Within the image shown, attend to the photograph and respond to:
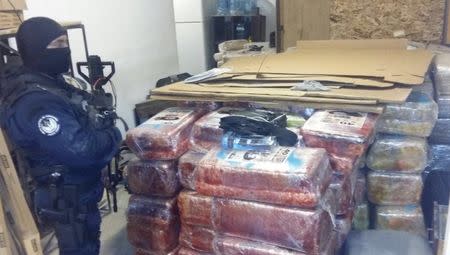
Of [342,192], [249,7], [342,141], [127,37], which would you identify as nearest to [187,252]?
[342,192]

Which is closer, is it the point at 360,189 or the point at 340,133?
the point at 340,133

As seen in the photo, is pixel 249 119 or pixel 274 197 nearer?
pixel 274 197

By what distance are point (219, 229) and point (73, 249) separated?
2.78 ft

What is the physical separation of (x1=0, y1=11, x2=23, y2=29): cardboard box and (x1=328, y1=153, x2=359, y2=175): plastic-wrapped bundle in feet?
6.74

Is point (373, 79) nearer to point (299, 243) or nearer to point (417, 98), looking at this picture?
point (417, 98)

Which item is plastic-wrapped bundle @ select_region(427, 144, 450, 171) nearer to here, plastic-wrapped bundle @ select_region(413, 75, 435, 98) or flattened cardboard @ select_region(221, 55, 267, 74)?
plastic-wrapped bundle @ select_region(413, 75, 435, 98)

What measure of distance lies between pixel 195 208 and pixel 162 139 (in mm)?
343

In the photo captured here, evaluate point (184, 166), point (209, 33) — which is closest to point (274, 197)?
point (184, 166)

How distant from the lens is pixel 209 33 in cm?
663

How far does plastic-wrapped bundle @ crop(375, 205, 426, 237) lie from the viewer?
6.64 feet

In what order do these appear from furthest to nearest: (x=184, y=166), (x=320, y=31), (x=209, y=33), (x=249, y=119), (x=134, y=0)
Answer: (x=209, y=33)
(x=134, y=0)
(x=320, y=31)
(x=184, y=166)
(x=249, y=119)

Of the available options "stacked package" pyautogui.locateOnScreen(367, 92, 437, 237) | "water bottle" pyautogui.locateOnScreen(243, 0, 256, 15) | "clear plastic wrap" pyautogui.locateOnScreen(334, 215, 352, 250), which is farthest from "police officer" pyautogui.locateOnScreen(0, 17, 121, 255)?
"water bottle" pyautogui.locateOnScreen(243, 0, 256, 15)

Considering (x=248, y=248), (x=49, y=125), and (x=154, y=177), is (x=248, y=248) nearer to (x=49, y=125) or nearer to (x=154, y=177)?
(x=154, y=177)

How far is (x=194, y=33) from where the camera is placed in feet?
21.1
